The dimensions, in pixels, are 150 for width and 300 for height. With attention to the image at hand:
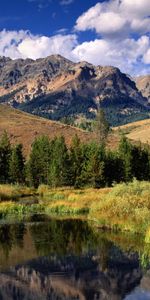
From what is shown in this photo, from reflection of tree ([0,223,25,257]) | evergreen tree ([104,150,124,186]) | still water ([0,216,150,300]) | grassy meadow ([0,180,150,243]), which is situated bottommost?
still water ([0,216,150,300])

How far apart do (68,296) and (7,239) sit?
16.8m

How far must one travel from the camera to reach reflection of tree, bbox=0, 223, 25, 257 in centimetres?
3731

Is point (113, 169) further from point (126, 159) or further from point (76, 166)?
point (76, 166)

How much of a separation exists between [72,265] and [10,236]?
12544 millimetres

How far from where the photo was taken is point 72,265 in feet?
99.5

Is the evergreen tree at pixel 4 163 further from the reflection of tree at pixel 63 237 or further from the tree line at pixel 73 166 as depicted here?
the reflection of tree at pixel 63 237

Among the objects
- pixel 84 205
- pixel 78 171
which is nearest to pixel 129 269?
pixel 84 205

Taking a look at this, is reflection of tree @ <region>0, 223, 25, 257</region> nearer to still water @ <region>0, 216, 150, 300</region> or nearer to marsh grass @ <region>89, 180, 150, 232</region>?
still water @ <region>0, 216, 150, 300</region>

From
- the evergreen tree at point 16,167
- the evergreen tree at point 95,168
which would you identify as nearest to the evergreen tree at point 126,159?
the evergreen tree at point 95,168

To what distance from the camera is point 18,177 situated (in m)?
116

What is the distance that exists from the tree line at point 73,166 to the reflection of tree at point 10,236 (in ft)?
192

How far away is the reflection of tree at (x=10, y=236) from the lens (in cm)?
3731

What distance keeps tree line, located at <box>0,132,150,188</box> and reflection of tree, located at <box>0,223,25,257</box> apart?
58637mm

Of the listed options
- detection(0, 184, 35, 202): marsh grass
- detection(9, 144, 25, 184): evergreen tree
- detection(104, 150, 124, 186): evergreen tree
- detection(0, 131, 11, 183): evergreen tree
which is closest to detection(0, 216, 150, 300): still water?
detection(0, 184, 35, 202): marsh grass
